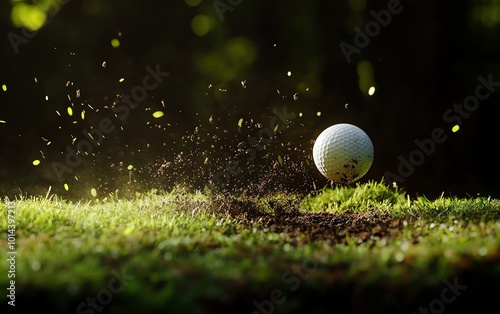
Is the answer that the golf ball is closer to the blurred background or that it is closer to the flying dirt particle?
the blurred background

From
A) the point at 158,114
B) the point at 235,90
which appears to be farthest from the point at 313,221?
the point at 158,114

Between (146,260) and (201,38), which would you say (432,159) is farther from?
(146,260)

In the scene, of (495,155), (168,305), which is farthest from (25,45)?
(495,155)

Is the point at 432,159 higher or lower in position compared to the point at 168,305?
higher

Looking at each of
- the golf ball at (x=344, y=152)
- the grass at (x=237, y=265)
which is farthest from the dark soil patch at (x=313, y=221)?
the golf ball at (x=344, y=152)

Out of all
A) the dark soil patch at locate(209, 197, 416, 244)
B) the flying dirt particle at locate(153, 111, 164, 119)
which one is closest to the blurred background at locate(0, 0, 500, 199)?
the flying dirt particle at locate(153, 111, 164, 119)

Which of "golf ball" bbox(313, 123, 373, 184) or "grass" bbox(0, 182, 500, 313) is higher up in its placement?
"golf ball" bbox(313, 123, 373, 184)
